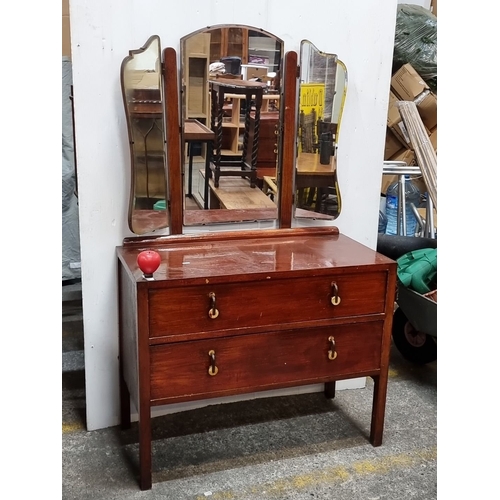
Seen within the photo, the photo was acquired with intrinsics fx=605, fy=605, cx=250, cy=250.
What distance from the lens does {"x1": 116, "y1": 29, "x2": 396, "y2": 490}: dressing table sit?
1975 millimetres

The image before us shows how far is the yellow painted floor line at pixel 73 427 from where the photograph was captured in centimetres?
242

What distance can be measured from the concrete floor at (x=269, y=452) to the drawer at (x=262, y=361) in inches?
13.1

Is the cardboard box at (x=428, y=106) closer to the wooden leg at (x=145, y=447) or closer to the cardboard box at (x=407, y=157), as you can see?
the cardboard box at (x=407, y=157)

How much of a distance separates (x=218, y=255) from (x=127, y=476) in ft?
2.81

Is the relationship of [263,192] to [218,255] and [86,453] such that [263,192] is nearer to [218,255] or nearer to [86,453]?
[218,255]

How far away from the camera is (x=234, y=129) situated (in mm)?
2291

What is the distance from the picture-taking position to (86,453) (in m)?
2.28

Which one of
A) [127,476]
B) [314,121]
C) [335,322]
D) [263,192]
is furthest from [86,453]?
[314,121]

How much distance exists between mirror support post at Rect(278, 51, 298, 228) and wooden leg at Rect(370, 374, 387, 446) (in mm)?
716

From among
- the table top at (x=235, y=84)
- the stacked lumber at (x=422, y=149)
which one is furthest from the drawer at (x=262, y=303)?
the stacked lumber at (x=422, y=149)

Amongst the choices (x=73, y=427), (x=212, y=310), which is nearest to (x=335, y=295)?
(x=212, y=310)

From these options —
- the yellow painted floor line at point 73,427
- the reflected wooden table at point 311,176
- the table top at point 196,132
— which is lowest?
the yellow painted floor line at point 73,427

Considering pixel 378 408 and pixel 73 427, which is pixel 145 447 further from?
pixel 378 408

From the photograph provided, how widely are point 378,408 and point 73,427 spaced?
48.1 inches
